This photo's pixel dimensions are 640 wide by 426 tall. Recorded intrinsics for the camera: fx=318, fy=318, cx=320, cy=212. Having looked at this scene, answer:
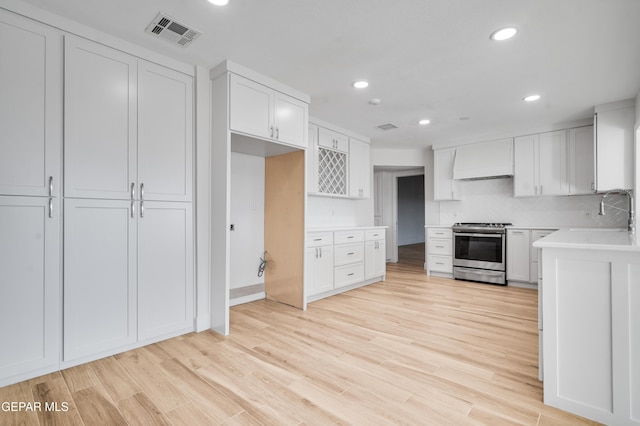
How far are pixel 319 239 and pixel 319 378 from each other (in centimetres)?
200

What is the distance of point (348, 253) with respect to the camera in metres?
4.45

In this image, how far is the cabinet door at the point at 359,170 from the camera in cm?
516

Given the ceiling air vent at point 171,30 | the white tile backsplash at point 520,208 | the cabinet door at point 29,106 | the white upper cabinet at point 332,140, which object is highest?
the ceiling air vent at point 171,30

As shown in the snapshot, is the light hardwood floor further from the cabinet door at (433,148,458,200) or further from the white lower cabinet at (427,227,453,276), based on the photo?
the cabinet door at (433,148,458,200)

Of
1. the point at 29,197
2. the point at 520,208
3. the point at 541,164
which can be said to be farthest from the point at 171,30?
the point at 520,208

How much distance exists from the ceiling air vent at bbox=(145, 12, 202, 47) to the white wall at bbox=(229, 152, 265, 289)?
1473mm

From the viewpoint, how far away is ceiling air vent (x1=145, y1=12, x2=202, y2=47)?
2.24 meters

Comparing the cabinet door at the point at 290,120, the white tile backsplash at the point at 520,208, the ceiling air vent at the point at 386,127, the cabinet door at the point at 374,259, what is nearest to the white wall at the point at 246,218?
the cabinet door at the point at 290,120

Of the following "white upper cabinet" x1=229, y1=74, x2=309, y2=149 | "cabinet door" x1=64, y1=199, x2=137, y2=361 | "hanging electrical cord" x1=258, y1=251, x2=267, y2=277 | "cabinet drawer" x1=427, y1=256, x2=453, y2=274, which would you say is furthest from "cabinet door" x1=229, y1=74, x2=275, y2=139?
"cabinet drawer" x1=427, y1=256, x2=453, y2=274

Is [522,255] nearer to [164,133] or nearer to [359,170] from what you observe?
[359,170]

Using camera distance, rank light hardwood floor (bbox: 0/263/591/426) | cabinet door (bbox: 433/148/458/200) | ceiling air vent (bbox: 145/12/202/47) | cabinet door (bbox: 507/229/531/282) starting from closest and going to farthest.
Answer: light hardwood floor (bbox: 0/263/591/426)
ceiling air vent (bbox: 145/12/202/47)
cabinet door (bbox: 507/229/531/282)
cabinet door (bbox: 433/148/458/200)

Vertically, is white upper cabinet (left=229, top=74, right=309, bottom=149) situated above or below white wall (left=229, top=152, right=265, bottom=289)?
above

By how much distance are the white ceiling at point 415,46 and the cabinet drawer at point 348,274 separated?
84.3 inches

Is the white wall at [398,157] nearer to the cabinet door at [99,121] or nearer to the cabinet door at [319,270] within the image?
the cabinet door at [319,270]
